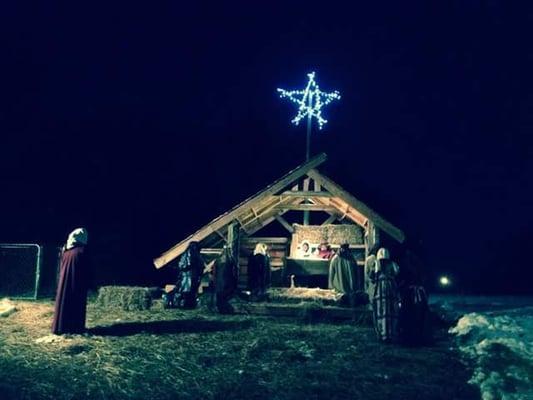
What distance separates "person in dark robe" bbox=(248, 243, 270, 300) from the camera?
558 inches

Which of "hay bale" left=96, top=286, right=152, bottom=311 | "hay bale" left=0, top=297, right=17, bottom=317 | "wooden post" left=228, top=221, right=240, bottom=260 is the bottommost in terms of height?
"hay bale" left=0, top=297, right=17, bottom=317

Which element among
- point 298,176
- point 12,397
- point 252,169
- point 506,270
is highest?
point 252,169

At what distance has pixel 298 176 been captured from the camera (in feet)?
44.1

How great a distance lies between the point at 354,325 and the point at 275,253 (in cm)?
578

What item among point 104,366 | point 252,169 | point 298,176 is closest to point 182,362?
point 104,366

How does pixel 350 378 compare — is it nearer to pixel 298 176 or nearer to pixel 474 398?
pixel 474 398

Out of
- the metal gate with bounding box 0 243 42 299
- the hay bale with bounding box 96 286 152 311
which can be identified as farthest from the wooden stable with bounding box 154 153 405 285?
the metal gate with bounding box 0 243 42 299

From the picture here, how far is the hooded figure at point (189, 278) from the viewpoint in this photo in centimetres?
1316

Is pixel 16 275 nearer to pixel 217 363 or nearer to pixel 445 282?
pixel 217 363

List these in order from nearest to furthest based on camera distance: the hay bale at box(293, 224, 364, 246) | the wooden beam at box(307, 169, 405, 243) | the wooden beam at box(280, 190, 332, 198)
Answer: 1. the wooden beam at box(307, 169, 405, 243)
2. the wooden beam at box(280, 190, 332, 198)
3. the hay bale at box(293, 224, 364, 246)

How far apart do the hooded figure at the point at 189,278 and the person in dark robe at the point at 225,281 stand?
0.57 meters

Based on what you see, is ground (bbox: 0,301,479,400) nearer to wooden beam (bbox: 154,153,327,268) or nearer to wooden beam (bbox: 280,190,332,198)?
wooden beam (bbox: 154,153,327,268)

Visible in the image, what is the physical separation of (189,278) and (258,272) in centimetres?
219

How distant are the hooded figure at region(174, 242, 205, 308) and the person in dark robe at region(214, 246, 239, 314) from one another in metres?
0.57
